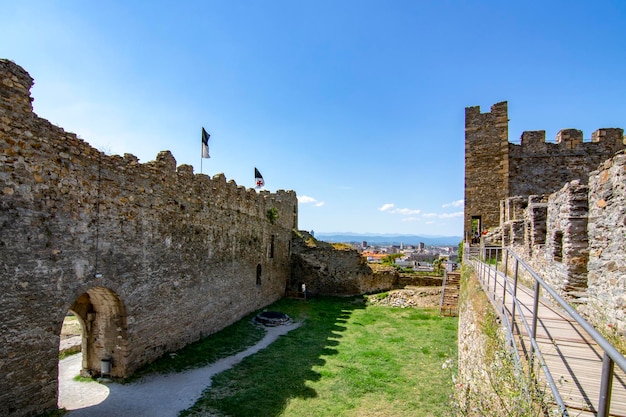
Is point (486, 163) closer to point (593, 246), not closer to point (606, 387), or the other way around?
point (593, 246)

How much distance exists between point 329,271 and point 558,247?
18618 millimetres

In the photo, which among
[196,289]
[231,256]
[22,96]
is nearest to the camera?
[22,96]

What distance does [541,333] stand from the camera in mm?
5566

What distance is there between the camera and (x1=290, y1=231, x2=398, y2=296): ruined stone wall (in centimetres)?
2655

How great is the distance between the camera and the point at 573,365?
172 inches

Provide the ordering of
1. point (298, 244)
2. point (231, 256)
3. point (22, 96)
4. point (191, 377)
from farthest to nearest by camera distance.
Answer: point (298, 244)
point (231, 256)
point (191, 377)
point (22, 96)

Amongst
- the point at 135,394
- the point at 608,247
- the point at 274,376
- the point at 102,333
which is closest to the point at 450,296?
the point at 274,376

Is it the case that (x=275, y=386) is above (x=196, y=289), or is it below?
below

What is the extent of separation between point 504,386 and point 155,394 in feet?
28.3

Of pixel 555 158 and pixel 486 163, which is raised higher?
pixel 555 158

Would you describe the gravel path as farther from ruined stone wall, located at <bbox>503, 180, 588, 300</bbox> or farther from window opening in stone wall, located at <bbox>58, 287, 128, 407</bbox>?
ruined stone wall, located at <bbox>503, 180, 588, 300</bbox>

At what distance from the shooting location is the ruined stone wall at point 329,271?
87.1ft

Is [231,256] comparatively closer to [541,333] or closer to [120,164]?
[120,164]

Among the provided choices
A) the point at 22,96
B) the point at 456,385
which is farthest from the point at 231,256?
the point at 456,385
